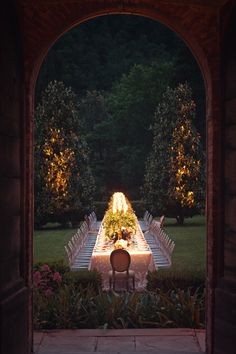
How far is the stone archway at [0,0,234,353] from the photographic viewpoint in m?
6.14

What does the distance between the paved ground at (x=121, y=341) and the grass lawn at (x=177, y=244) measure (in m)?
6.13

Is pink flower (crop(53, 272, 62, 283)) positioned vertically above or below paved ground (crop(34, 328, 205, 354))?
above

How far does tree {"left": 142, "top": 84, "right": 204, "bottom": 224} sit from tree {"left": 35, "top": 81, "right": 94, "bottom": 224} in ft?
10.5

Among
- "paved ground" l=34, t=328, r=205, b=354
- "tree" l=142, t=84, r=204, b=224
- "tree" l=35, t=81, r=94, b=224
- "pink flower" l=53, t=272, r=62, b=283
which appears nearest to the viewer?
"paved ground" l=34, t=328, r=205, b=354

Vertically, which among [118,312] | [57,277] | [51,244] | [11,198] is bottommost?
[51,244]

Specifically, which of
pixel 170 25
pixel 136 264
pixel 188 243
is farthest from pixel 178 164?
pixel 170 25

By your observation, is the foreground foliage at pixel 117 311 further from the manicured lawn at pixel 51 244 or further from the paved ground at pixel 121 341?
the manicured lawn at pixel 51 244

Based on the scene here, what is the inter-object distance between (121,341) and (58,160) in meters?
17.3

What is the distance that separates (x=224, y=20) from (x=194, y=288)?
173 inches

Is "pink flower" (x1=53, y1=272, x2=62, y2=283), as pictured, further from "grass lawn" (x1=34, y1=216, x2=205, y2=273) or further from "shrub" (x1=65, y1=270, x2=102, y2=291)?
"grass lawn" (x1=34, y1=216, x2=205, y2=273)

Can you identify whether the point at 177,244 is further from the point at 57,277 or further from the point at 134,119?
the point at 134,119

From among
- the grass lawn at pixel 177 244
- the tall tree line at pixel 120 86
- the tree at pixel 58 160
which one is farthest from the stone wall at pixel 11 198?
the tall tree line at pixel 120 86

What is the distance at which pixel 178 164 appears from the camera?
2391cm

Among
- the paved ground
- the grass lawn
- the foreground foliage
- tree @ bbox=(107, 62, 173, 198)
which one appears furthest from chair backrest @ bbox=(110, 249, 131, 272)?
tree @ bbox=(107, 62, 173, 198)
